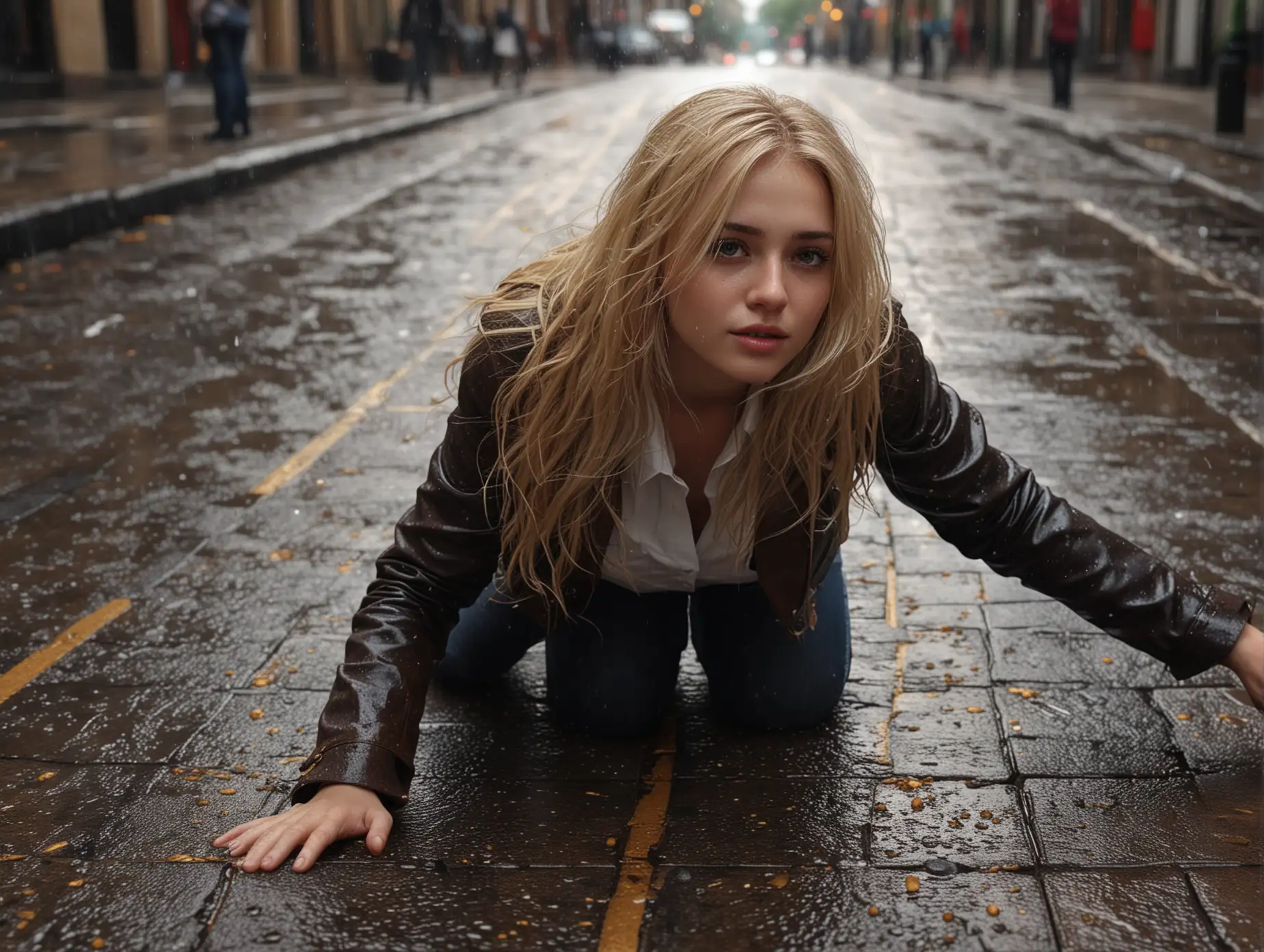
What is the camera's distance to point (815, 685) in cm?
327

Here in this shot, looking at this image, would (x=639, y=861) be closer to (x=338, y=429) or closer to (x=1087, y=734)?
(x=1087, y=734)

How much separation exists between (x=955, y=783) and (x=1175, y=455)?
109 inches

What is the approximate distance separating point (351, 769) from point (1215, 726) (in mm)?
1804

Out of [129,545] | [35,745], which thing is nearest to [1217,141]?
[129,545]

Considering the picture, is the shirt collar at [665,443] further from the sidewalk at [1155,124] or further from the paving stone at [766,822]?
the sidewalk at [1155,124]

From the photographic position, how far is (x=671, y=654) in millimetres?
3346

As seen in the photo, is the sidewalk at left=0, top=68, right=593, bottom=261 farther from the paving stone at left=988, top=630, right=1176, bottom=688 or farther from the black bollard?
the black bollard

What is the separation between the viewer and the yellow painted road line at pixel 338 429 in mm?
5258

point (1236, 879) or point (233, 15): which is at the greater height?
point (233, 15)

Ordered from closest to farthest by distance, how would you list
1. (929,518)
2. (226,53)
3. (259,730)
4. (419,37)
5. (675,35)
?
(929,518) < (259,730) < (226,53) < (419,37) < (675,35)

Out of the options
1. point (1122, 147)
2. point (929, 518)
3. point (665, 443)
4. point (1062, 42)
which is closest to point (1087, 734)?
point (929, 518)

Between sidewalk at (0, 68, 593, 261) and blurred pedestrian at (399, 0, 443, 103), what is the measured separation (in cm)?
39

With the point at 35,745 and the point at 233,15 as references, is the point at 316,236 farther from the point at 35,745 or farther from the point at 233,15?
the point at 35,745

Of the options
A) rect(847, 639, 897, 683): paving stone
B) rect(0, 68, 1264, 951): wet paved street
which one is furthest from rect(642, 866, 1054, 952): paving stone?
rect(847, 639, 897, 683): paving stone
